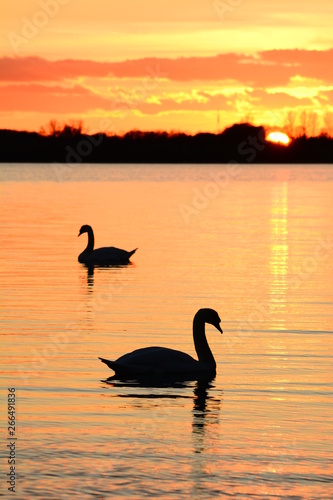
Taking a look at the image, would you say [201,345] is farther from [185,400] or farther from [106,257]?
[106,257]

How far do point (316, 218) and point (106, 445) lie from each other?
143 feet

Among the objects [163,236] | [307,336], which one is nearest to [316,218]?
[163,236]

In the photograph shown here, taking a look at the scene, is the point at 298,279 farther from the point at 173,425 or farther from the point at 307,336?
the point at 173,425

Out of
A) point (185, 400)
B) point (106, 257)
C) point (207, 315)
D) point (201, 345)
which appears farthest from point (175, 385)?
→ point (106, 257)

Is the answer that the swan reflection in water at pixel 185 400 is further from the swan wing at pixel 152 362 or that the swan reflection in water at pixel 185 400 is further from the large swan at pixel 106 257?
the large swan at pixel 106 257

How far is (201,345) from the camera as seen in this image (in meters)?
17.5

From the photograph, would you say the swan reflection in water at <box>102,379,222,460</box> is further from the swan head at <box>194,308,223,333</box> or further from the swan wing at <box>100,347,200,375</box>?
the swan head at <box>194,308,223,333</box>

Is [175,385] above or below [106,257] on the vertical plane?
below

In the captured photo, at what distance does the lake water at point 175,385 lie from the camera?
11.4m

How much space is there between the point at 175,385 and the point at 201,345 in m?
1.42

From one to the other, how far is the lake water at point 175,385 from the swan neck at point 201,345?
0.87ft

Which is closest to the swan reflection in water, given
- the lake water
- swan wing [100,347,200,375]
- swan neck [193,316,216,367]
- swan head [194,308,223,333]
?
the lake water

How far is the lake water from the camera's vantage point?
1137 cm

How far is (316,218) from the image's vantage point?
55062 millimetres
